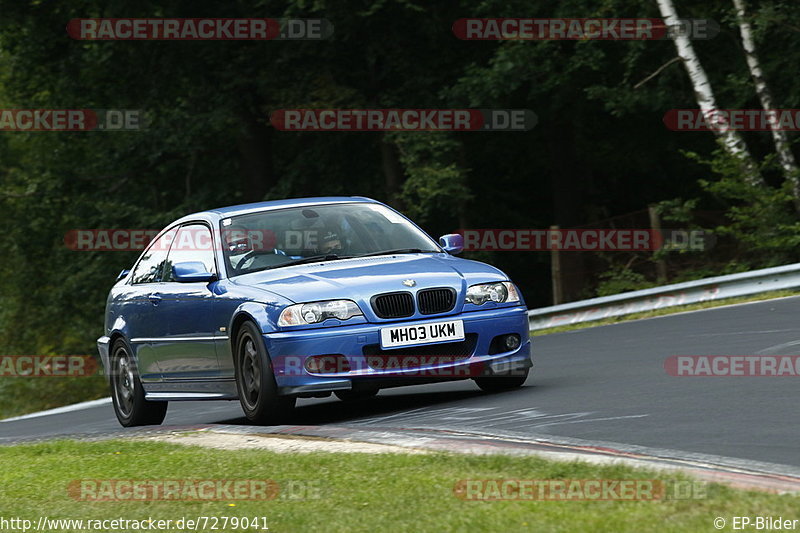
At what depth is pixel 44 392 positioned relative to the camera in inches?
1553

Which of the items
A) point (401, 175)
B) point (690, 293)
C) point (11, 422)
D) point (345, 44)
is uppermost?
point (345, 44)

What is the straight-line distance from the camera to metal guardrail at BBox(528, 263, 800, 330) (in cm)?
1700

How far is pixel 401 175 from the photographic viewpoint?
29938 mm

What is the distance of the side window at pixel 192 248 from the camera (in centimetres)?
1111

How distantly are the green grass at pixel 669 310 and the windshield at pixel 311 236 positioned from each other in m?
6.79

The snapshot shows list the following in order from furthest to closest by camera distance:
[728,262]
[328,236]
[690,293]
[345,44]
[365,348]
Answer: [345,44] < [728,262] < [690,293] < [328,236] < [365,348]

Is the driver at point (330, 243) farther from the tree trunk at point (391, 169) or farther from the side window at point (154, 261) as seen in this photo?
the tree trunk at point (391, 169)

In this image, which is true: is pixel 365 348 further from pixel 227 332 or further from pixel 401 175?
pixel 401 175

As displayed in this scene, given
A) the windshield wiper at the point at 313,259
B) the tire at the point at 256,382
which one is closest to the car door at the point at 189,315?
the tire at the point at 256,382

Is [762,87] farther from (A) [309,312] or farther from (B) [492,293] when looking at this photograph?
(A) [309,312]

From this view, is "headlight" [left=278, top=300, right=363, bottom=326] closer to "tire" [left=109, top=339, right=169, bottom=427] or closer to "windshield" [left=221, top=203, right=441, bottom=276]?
"windshield" [left=221, top=203, right=441, bottom=276]

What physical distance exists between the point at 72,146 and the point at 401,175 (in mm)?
9298

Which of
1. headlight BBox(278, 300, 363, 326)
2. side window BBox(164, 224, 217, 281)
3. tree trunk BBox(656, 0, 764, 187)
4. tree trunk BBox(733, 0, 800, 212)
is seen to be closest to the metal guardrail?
tree trunk BBox(656, 0, 764, 187)

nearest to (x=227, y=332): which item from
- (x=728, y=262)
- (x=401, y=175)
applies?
(x=728, y=262)
